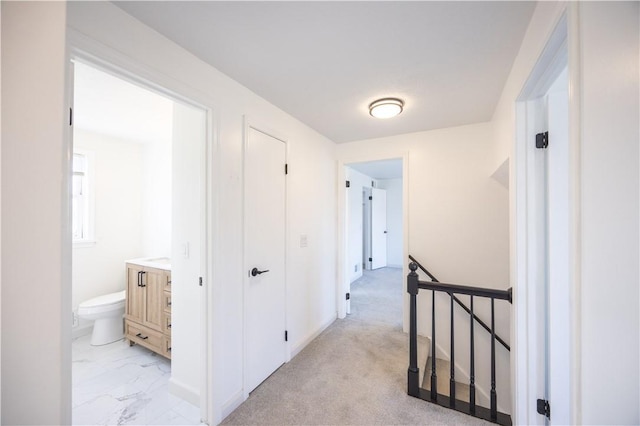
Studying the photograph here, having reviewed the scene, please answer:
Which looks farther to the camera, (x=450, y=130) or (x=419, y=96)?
(x=450, y=130)

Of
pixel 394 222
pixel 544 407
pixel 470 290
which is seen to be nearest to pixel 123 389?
pixel 470 290

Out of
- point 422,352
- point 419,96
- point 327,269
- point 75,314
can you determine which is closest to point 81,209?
point 75,314

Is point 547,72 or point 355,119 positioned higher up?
point 355,119

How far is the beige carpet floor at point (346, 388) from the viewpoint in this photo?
1.68 metres

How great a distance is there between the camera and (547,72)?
1.18 m

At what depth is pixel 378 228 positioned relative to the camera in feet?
20.9

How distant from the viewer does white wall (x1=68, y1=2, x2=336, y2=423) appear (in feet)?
3.98

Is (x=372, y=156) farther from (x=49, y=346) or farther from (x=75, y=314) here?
(x=75, y=314)

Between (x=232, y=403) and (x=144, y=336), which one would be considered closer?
(x=232, y=403)

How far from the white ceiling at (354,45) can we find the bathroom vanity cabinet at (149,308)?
6.10ft

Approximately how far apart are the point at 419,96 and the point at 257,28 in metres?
1.34

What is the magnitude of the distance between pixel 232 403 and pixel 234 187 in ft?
4.89

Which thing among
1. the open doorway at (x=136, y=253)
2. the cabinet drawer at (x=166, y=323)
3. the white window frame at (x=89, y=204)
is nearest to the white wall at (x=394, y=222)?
the open doorway at (x=136, y=253)

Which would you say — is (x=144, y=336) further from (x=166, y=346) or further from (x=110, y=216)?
(x=110, y=216)
